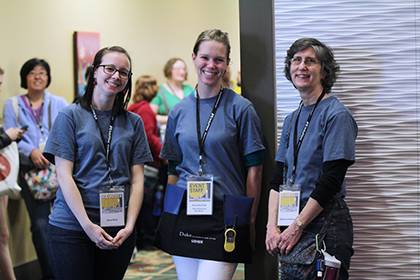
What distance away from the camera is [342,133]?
2.36 m

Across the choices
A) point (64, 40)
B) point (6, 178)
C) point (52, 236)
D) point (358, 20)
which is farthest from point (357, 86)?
point (64, 40)

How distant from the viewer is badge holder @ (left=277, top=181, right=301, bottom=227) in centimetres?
247

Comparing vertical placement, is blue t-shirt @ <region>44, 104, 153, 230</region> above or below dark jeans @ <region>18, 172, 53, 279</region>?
above

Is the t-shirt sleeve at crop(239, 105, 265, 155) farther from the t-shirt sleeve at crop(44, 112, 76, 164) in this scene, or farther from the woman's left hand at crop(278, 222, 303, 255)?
the t-shirt sleeve at crop(44, 112, 76, 164)

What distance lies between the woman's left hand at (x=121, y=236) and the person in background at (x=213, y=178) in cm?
19

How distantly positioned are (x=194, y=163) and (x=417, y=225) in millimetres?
1115

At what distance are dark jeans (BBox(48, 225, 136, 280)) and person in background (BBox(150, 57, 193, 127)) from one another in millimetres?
3315

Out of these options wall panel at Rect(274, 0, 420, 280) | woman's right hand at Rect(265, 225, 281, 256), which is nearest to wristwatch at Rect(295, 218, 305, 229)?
woman's right hand at Rect(265, 225, 281, 256)

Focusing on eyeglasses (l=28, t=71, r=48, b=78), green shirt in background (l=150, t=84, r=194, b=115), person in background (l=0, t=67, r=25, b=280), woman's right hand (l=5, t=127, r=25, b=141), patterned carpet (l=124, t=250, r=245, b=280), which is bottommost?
patterned carpet (l=124, t=250, r=245, b=280)

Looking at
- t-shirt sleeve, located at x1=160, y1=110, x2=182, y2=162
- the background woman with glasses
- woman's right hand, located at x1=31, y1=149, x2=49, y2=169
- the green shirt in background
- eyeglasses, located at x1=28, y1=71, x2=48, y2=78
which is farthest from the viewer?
the green shirt in background

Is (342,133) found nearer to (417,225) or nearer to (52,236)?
(417,225)

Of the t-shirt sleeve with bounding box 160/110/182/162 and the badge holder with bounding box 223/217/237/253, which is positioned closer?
the badge holder with bounding box 223/217/237/253

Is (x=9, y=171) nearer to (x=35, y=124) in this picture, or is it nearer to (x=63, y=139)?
(x=35, y=124)

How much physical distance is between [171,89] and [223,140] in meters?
3.58
